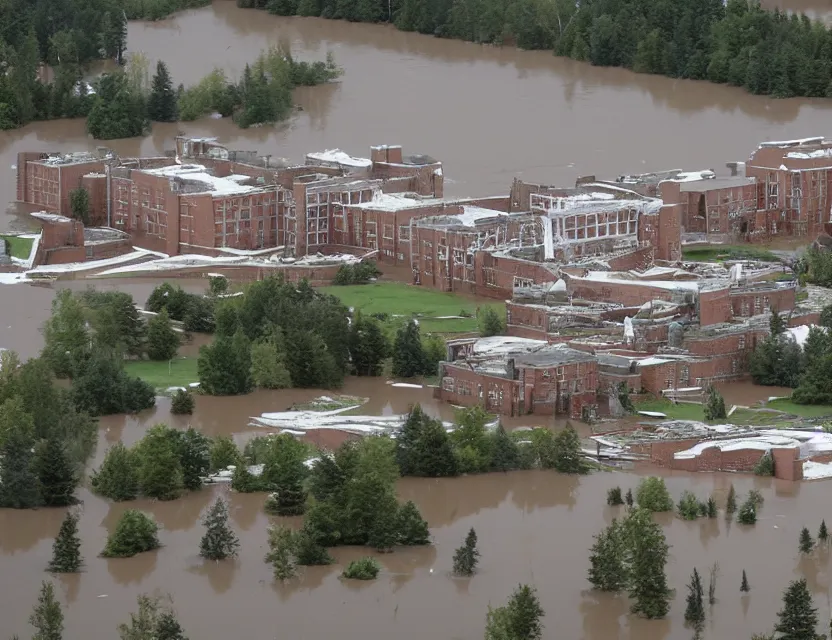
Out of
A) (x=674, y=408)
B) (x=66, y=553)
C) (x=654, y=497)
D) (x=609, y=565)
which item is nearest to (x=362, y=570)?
(x=609, y=565)

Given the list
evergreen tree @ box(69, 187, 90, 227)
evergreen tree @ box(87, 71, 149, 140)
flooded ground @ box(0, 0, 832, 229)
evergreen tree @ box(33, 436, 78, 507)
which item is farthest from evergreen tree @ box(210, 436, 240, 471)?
evergreen tree @ box(87, 71, 149, 140)

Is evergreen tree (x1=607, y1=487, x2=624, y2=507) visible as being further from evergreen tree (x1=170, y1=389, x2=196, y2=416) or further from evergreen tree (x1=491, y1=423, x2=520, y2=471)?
evergreen tree (x1=170, y1=389, x2=196, y2=416)

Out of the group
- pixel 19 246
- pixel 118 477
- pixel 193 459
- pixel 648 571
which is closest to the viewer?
pixel 648 571

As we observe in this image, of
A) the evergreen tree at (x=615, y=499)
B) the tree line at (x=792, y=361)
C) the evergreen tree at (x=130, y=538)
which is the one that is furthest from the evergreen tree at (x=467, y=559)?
the tree line at (x=792, y=361)

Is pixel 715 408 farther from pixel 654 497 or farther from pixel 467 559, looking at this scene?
pixel 467 559

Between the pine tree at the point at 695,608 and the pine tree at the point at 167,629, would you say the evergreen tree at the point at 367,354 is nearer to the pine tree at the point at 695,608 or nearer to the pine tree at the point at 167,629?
the pine tree at the point at 695,608

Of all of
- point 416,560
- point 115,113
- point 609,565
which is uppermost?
point 115,113

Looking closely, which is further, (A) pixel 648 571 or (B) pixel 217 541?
(B) pixel 217 541

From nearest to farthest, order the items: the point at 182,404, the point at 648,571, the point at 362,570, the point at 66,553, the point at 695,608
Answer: the point at 695,608
the point at 648,571
the point at 362,570
the point at 66,553
the point at 182,404
